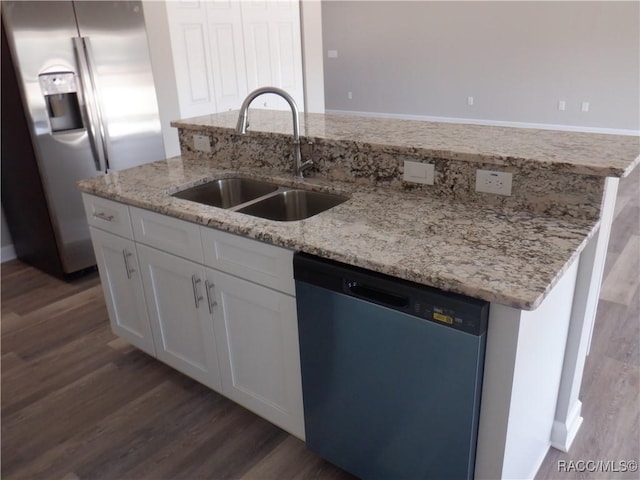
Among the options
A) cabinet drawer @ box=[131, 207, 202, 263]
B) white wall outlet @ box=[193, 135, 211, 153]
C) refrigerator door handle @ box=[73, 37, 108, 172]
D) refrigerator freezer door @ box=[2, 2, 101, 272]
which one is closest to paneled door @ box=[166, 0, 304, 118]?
refrigerator door handle @ box=[73, 37, 108, 172]

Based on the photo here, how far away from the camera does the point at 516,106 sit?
7.23 meters

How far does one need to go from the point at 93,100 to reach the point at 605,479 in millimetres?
3344

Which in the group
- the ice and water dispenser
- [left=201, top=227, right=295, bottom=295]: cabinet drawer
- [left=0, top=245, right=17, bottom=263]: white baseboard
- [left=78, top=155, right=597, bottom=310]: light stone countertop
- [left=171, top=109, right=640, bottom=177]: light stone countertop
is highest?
the ice and water dispenser

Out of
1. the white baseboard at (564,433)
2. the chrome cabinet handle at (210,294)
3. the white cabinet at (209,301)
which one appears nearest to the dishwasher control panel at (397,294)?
the white cabinet at (209,301)

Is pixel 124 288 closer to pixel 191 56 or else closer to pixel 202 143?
pixel 202 143

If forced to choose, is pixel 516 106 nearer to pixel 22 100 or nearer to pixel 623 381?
pixel 623 381

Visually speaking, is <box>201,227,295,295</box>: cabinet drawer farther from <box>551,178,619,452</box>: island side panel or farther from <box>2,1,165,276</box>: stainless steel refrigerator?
<box>2,1,165,276</box>: stainless steel refrigerator

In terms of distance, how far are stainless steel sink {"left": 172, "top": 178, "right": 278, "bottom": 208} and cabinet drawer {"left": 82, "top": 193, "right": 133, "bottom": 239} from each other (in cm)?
30

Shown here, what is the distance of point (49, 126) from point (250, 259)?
83.8 inches

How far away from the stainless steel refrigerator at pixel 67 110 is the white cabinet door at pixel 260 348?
191cm

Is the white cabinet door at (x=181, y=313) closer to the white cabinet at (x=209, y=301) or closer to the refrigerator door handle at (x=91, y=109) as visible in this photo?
the white cabinet at (x=209, y=301)

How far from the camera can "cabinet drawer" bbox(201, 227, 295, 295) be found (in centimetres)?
162

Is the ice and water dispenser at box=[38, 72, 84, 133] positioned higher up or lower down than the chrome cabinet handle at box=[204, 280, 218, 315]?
higher up

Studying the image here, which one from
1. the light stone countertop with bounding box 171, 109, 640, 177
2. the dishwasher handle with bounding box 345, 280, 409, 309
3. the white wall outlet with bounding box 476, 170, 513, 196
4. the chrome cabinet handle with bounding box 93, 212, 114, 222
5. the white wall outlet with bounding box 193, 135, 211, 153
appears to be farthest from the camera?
the white wall outlet with bounding box 193, 135, 211, 153
